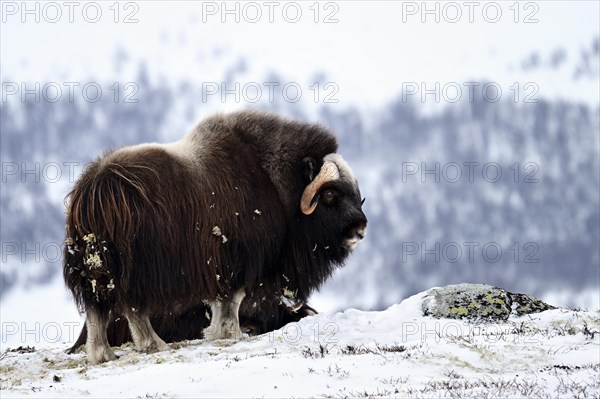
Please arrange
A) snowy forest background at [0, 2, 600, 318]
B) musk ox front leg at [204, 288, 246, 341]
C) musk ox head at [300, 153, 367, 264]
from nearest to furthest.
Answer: musk ox front leg at [204, 288, 246, 341]
musk ox head at [300, 153, 367, 264]
snowy forest background at [0, 2, 600, 318]

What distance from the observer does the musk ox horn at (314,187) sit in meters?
7.72

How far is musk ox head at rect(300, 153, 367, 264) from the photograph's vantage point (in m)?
7.75

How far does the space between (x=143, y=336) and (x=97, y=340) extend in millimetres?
362

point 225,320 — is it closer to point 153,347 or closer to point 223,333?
point 223,333

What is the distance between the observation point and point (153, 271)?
692 centimetres

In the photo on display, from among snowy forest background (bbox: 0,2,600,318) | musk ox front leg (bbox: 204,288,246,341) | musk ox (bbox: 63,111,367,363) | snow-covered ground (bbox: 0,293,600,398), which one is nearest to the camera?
snow-covered ground (bbox: 0,293,600,398)

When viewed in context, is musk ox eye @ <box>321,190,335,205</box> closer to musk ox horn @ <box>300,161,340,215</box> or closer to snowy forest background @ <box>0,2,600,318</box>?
musk ox horn @ <box>300,161,340,215</box>

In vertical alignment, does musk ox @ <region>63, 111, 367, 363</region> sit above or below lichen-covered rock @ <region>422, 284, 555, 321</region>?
above

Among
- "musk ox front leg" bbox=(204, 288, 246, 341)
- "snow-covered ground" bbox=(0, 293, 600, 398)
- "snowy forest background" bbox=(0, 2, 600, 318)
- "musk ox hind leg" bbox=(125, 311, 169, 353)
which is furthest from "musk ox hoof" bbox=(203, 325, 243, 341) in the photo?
"snowy forest background" bbox=(0, 2, 600, 318)

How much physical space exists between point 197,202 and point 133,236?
581 mm

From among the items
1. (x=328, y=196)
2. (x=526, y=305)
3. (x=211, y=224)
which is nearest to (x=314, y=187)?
(x=328, y=196)

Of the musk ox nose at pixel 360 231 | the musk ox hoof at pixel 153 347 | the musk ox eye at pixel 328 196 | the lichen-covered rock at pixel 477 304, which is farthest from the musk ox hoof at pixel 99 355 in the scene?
the lichen-covered rock at pixel 477 304

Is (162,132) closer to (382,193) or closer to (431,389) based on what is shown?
(382,193)

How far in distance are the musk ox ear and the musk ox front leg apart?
1.03 meters
